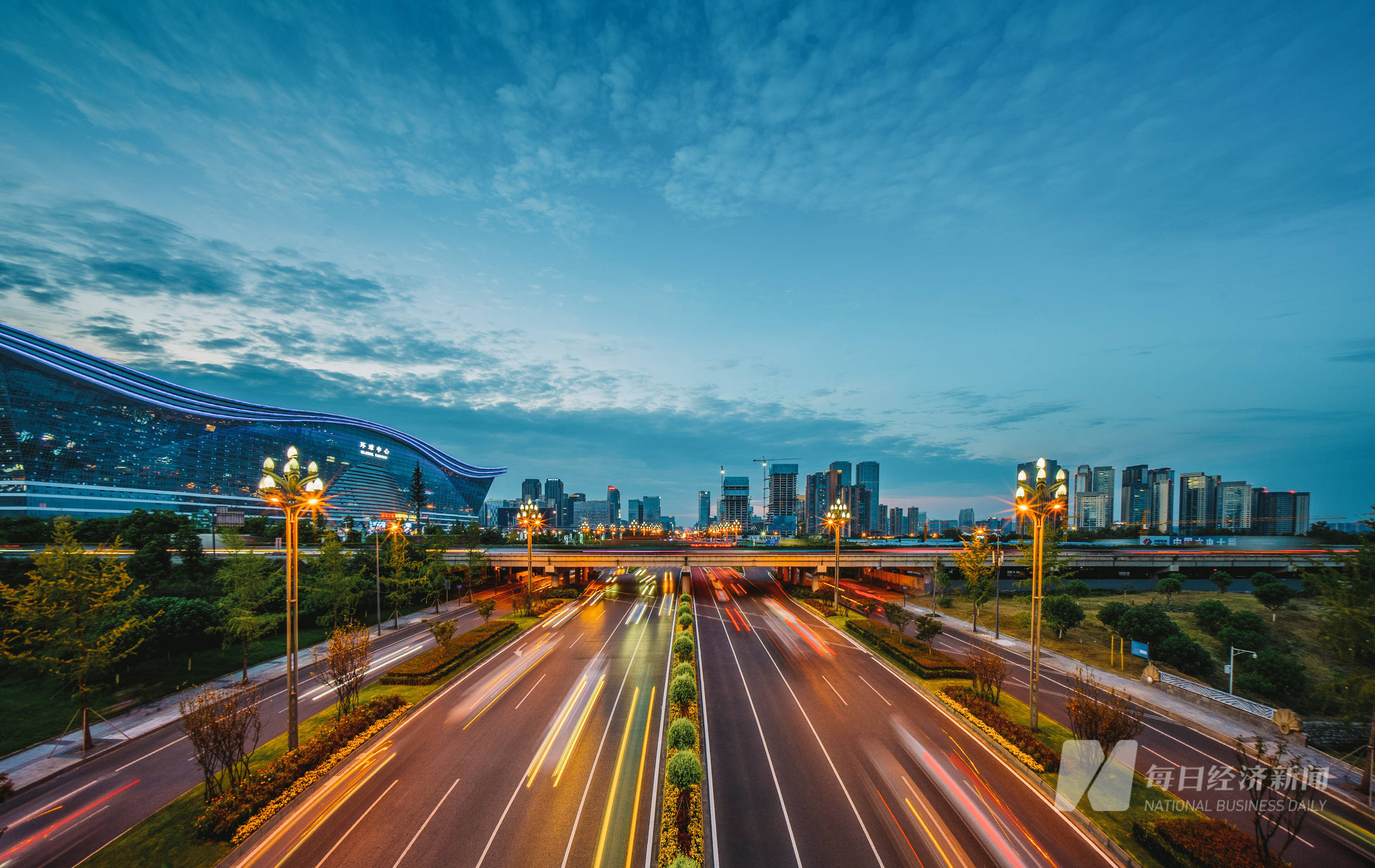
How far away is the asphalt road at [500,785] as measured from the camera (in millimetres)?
13453

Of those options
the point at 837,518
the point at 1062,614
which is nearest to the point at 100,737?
the point at 837,518

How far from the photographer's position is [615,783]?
1678 cm

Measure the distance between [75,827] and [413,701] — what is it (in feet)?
34.1

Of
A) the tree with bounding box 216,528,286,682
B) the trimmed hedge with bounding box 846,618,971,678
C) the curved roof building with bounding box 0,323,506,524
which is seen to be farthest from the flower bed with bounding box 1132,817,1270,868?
the curved roof building with bounding box 0,323,506,524

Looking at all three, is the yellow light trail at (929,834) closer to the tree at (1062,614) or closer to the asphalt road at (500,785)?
the asphalt road at (500,785)

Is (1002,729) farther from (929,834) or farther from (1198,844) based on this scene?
(929,834)

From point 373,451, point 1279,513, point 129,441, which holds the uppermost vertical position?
point 129,441

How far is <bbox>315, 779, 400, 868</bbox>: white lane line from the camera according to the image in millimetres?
13195

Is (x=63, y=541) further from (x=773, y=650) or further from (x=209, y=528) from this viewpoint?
(x=209, y=528)

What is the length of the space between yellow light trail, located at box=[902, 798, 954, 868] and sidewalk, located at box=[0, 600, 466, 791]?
2541cm

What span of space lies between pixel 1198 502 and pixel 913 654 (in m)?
248

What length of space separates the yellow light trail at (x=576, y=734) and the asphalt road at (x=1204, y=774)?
20523mm

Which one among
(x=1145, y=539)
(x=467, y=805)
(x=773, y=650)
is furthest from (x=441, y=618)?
(x=1145, y=539)

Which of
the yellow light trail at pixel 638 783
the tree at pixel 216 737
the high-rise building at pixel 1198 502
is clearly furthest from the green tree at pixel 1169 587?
the high-rise building at pixel 1198 502
